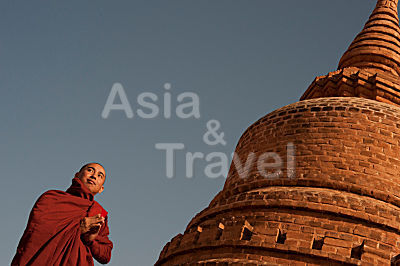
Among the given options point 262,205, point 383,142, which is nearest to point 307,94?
point 383,142

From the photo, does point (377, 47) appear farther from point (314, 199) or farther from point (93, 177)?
point (93, 177)

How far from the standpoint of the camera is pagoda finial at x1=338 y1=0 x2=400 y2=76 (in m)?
15.3

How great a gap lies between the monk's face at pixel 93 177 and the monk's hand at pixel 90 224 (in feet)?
1.63

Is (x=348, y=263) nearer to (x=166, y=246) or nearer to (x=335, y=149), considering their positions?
(x=335, y=149)

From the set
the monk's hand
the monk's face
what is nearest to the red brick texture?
the monk's face

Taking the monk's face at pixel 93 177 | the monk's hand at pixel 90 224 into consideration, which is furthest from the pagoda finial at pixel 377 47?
the monk's hand at pixel 90 224

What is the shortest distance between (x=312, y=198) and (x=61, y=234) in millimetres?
5037

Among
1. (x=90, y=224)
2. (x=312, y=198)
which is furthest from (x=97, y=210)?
(x=312, y=198)

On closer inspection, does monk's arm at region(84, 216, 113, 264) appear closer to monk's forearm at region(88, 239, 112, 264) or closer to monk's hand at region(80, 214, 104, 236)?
monk's forearm at region(88, 239, 112, 264)

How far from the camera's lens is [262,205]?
9109 millimetres

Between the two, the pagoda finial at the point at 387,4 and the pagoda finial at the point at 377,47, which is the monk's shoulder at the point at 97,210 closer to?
the pagoda finial at the point at 377,47

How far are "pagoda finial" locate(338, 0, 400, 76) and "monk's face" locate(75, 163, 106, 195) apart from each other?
11.1 metres

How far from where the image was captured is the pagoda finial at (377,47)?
1530cm

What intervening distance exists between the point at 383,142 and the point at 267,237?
332cm
